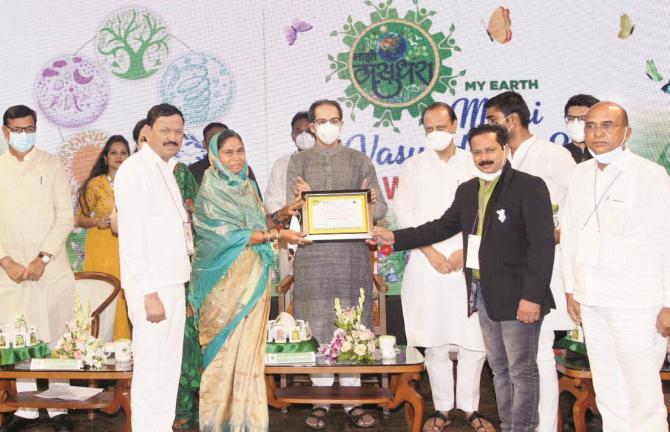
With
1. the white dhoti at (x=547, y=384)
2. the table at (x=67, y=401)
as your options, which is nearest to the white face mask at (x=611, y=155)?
the white dhoti at (x=547, y=384)

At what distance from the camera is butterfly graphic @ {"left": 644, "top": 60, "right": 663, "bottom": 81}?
6.77 metres

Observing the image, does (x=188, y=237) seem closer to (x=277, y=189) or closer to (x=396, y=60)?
(x=277, y=189)

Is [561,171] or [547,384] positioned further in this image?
[561,171]

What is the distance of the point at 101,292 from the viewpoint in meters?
5.75

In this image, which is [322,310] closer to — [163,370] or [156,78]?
[163,370]

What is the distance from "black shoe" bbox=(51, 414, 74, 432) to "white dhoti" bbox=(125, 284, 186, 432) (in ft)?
3.00

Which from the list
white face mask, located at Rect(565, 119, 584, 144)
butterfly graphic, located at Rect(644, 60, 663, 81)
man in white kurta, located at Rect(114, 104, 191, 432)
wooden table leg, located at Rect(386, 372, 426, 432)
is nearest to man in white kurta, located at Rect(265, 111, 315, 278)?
man in white kurta, located at Rect(114, 104, 191, 432)

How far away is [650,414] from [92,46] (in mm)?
5091

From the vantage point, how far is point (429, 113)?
16.7 ft

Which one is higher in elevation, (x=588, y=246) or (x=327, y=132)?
(x=327, y=132)

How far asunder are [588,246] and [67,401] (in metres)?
2.97

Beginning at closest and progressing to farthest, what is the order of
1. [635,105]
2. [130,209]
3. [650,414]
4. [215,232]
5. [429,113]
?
[650,414]
[130,209]
[215,232]
[429,113]
[635,105]

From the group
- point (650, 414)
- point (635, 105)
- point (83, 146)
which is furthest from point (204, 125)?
point (650, 414)

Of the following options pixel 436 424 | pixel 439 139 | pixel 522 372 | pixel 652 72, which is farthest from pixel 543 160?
pixel 652 72
